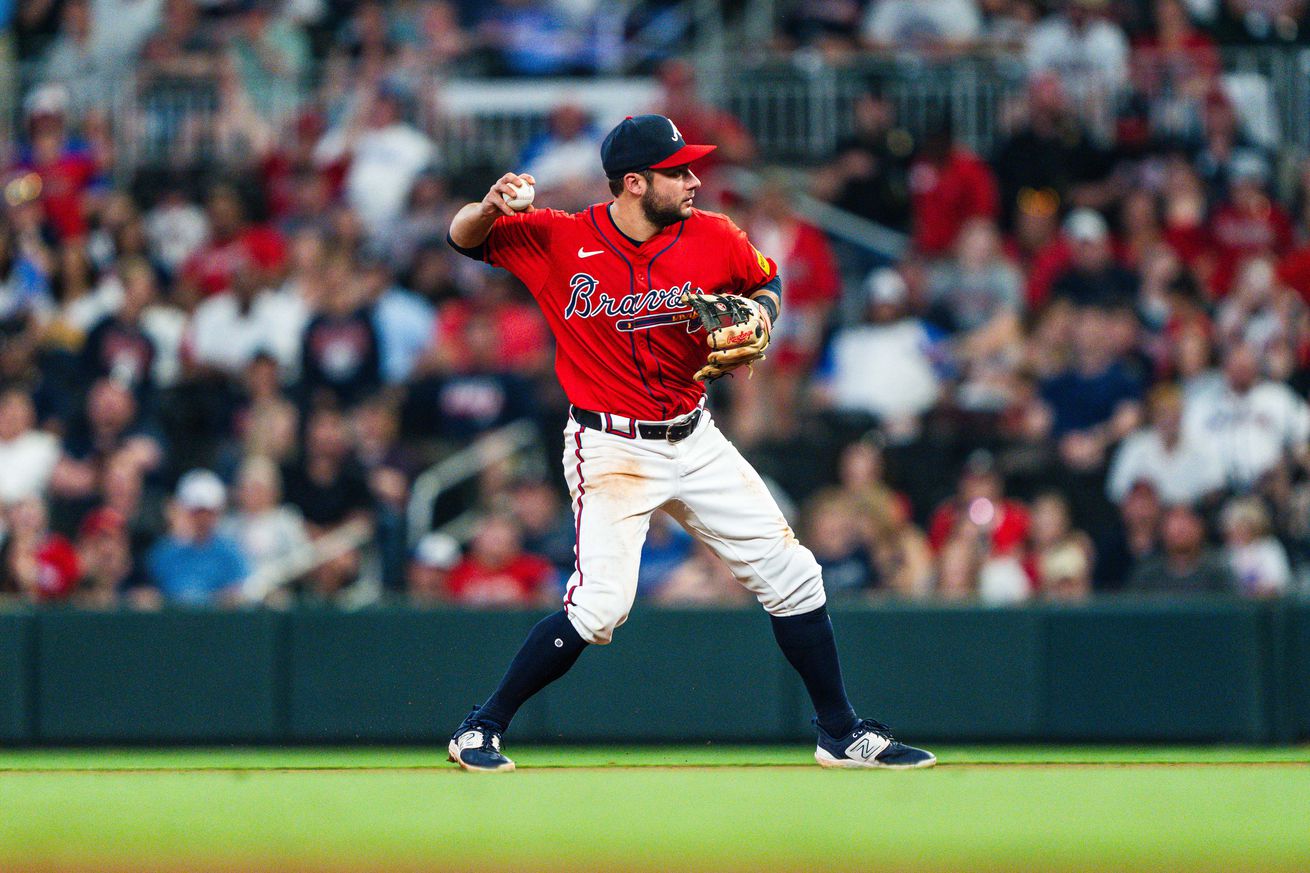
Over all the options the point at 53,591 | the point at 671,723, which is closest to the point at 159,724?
the point at 53,591

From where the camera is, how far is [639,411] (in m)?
5.91

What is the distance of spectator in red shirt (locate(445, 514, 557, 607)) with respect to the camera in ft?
33.5

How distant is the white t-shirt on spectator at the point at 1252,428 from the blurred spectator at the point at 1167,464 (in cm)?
8

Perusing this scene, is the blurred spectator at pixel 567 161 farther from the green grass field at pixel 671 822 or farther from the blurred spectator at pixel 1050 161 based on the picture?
the green grass field at pixel 671 822

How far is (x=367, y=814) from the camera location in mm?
5035

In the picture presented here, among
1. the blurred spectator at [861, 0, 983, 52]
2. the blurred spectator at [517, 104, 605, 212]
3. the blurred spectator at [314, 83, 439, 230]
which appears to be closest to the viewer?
the blurred spectator at [517, 104, 605, 212]

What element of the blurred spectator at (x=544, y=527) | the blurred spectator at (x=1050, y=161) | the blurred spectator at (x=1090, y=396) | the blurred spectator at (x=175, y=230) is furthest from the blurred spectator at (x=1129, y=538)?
the blurred spectator at (x=175, y=230)

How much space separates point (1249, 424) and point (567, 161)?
15.5 ft

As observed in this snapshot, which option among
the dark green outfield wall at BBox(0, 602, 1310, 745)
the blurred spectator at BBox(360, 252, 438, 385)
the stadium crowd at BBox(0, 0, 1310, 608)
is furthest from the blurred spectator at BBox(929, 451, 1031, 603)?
the blurred spectator at BBox(360, 252, 438, 385)

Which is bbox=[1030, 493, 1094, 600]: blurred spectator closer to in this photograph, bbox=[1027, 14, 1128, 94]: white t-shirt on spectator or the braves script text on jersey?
bbox=[1027, 14, 1128, 94]: white t-shirt on spectator

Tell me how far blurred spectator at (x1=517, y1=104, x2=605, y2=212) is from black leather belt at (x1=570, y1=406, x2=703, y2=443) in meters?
6.04

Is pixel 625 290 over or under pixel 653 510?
over

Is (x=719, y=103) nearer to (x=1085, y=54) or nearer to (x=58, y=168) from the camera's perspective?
(x=1085, y=54)

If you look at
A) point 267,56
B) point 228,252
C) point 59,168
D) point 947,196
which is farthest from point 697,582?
point 267,56
